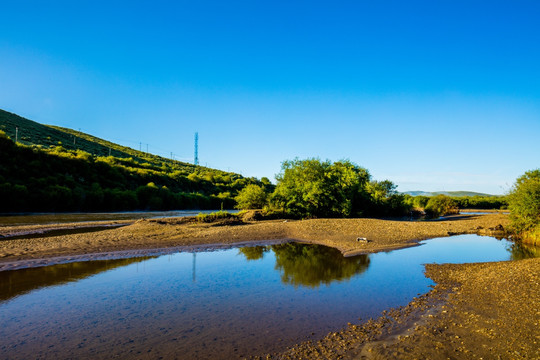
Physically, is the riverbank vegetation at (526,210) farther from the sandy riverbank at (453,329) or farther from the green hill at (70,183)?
the green hill at (70,183)

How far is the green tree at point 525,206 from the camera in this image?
20.2m

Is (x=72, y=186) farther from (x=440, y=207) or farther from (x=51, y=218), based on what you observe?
(x=440, y=207)

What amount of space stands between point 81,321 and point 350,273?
9370 millimetres

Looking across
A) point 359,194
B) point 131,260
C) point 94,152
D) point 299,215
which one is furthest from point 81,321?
point 94,152

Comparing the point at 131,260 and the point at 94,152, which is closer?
the point at 131,260

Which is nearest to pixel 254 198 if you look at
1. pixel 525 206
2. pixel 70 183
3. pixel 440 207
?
pixel 525 206

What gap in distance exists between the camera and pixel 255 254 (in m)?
16.9

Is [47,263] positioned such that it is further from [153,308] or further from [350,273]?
[350,273]

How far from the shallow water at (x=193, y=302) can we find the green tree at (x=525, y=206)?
332 inches

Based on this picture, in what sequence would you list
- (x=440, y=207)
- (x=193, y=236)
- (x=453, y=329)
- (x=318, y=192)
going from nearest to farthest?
(x=453, y=329)
(x=193, y=236)
(x=318, y=192)
(x=440, y=207)

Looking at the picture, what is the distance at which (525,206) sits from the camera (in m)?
20.7

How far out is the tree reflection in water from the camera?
467 inches

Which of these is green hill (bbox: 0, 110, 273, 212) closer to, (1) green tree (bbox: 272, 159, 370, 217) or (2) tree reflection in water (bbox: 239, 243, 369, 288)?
(1) green tree (bbox: 272, 159, 370, 217)

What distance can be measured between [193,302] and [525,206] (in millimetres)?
22861
